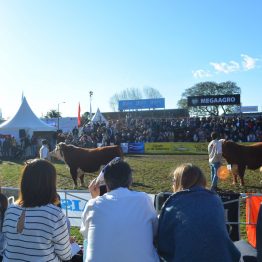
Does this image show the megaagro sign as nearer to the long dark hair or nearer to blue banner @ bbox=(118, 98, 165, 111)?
blue banner @ bbox=(118, 98, 165, 111)

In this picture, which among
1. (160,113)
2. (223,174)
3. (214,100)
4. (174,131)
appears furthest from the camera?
(160,113)

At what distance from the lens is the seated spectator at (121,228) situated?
3.34 metres

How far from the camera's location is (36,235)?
10.9ft

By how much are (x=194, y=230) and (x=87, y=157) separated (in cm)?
1237

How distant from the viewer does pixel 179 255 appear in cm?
329

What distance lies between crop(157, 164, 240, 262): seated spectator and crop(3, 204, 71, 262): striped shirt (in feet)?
2.77

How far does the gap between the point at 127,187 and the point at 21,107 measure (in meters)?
29.2

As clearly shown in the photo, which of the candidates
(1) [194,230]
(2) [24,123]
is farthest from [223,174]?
(2) [24,123]

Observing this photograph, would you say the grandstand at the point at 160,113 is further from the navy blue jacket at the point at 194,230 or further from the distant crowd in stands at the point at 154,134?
the navy blue jacket at the point at 194,230

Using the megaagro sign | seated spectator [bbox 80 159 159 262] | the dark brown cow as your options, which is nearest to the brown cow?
the dark brown cow

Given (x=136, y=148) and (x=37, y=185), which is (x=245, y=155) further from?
(x=136, y=148)

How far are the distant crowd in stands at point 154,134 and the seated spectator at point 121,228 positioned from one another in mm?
26061

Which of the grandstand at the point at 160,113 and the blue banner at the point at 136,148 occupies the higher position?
the grandstand at the point at 160,113

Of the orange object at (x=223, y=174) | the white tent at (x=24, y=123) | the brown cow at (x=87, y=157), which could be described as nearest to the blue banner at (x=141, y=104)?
the white tent at (x=24, y=123)
